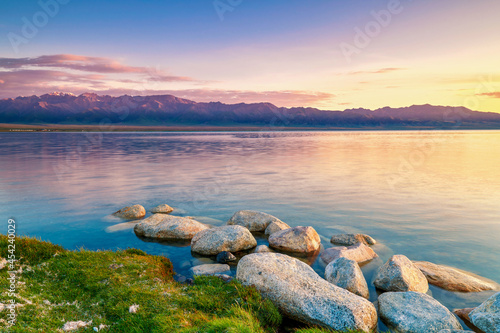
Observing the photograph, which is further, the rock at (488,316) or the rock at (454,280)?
the rock at (454,280)

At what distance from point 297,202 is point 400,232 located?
26.8 feet

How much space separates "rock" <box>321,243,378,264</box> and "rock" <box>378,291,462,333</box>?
344 centimetres

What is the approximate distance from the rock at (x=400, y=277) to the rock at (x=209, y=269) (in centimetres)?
570

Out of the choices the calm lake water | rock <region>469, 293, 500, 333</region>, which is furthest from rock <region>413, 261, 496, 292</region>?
rock <region>469, 293, 500, 333</region>

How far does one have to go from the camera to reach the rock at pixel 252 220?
17188 mm

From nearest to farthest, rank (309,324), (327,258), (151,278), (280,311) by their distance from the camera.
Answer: (309,324)
(280,311)
(151,278)
(327,258)

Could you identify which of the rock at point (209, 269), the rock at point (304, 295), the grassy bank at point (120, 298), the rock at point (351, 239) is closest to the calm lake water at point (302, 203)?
the rock at point (351, 239)

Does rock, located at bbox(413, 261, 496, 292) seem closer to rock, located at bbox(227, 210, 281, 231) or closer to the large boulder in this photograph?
the large boulder

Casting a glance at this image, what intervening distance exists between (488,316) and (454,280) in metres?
3.28

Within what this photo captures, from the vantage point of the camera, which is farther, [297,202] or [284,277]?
[297,202]

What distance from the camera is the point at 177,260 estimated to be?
1324cm

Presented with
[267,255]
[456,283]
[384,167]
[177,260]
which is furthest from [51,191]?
[384,167]

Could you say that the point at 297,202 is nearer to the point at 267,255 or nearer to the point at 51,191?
the point at 267,255

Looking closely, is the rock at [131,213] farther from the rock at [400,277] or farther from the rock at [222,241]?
the rock at [400,277]
